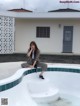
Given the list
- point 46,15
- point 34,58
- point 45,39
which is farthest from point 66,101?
point 45,39

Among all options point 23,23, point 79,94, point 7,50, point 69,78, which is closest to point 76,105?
point 79,94

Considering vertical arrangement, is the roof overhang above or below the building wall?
above

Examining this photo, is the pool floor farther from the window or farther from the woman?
the window

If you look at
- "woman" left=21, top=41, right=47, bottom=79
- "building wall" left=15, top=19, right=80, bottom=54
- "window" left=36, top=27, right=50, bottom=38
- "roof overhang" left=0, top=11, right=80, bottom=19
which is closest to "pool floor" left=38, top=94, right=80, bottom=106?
"woman" left=21, top=41, right=47, bottom=79

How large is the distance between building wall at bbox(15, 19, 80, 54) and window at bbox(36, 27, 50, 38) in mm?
201

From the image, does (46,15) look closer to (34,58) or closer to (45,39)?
(45,39)

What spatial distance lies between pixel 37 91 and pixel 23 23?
34.7ft

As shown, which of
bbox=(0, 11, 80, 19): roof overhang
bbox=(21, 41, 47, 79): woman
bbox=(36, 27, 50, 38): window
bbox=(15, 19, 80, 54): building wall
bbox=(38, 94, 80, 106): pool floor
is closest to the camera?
bbox=(38, 94, 80, 106): pool floor

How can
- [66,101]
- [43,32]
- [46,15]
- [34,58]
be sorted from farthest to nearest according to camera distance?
[43,32], [46,15], [34,58], [66,101]

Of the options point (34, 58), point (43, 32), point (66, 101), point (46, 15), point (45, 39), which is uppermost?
point (46, 15)

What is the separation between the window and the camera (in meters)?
17.6

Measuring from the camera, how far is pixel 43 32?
17625mm

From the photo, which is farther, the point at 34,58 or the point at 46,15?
the point at 46,15

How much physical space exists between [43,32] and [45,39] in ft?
1.60
